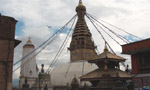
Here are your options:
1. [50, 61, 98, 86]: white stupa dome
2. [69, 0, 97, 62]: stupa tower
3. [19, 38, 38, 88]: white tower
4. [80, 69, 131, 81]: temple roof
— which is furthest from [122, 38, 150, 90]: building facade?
[19, 38, 38, 88]: white tower

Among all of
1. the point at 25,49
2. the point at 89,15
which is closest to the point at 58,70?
the point at 25,49

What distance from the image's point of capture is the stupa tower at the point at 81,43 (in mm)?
37281

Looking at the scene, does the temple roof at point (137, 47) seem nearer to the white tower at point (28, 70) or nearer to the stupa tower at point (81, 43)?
the stupa tower at point (81, 43)

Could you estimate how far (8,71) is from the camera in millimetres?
13469

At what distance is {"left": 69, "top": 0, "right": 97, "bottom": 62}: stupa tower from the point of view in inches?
1468

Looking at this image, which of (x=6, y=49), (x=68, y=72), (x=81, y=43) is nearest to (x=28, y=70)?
(x=68, y=72)

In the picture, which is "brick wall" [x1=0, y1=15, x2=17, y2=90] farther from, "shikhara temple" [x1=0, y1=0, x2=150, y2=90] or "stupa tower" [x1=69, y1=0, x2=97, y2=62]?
"stupa tower" [x1=69, y1=0, x2=97, y2=62]

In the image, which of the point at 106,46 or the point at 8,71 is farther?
the point at 106,46

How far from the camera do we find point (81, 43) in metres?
37.6

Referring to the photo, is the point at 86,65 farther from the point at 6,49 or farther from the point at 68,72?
the point at 6,49

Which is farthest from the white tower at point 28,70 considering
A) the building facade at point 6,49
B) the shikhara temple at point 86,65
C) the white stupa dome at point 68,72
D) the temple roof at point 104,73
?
the building facade at point 6,49

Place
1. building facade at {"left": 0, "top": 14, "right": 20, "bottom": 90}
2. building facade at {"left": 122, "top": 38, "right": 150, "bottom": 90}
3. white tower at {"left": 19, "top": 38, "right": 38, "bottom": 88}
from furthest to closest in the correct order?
white tower at {"left": 19, "top": 38, "right": 38, "bottom": 88}
building facade at {"left": 122, "top": 38, "right": 150, "bottom": 90}
building facade at {"left": 0, "top": 14, "right": 20, "bottom": 90}

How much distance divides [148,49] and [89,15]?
11.0m

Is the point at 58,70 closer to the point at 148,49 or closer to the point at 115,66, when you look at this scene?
the point at 115,66
